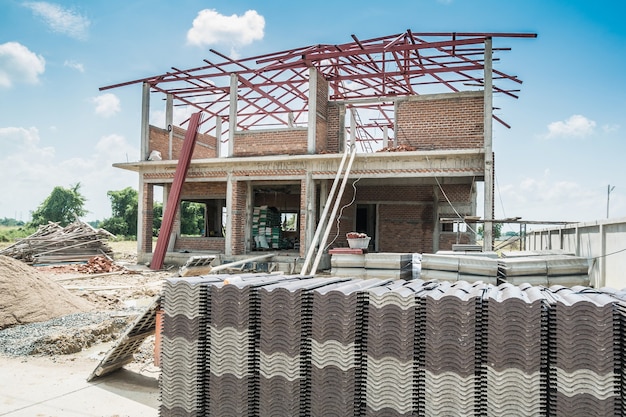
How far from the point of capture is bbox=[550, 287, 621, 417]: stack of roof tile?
125 inches

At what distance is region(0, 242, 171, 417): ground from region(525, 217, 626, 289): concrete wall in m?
7.40

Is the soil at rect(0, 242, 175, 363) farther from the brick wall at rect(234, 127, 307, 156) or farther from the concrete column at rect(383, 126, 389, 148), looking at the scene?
the concrete column at rect(383, 126, 389, 148)

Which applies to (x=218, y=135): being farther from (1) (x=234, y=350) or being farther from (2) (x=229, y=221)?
(1) (x=234, y=350)

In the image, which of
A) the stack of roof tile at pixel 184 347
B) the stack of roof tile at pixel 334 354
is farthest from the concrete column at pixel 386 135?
the stack of roof tile at pixel 334 354

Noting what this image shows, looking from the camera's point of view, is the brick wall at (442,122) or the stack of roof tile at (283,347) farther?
the brick wall at (442,122)

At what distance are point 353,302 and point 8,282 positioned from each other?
27.5 ft

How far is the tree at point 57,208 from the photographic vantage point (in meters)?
49.9

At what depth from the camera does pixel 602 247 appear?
28.1 ft

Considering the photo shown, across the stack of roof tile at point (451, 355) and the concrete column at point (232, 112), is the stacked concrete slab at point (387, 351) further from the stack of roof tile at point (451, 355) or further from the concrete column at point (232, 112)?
the concrete column at point (232, 112)

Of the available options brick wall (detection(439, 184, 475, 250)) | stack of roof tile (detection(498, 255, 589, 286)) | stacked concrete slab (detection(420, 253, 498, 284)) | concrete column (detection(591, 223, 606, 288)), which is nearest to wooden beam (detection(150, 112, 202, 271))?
brick wall (detection(439, 184, 475, 250))

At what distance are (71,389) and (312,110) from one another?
475 inches

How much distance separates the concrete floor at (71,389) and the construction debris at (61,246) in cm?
1464

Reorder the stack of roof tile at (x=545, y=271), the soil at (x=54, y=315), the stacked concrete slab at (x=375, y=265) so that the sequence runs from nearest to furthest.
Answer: the soil at (x=54, y=315) → the stack of roof tile at (x=545, y=271) → the stacked concrete slab at (x=375, y=265)

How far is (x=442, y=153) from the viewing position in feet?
46.6
